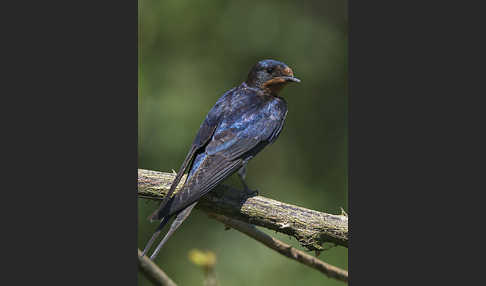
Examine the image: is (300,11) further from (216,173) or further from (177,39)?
(216,173)

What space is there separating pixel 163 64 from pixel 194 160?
175 centimetres

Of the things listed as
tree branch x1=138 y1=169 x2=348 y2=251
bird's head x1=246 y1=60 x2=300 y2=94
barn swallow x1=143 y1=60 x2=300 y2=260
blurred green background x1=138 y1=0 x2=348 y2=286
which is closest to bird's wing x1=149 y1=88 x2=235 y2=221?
barn swallow x1=143 y1=60 x2=300 y2=260

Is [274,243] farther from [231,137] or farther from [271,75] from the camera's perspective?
[271,75]

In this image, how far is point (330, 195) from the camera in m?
5.11

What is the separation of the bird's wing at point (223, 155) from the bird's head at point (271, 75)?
0.38m

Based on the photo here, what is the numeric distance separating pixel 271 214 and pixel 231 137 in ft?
2.28

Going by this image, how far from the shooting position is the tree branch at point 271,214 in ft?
11.4

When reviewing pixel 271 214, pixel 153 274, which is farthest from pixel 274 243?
pixel 153 274

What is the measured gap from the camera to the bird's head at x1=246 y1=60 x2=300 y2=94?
4.52 meters

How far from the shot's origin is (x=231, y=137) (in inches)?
152

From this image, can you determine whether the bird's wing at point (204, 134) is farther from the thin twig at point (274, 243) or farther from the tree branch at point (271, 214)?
the thin twig at point (274, 243)

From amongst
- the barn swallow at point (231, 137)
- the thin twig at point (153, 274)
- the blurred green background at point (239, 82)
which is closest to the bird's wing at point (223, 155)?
the barn swallow at point (231, 137)

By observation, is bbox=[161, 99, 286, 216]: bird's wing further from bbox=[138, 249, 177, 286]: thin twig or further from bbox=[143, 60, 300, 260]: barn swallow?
bbox=[138, 249, 177, 286]: thin twig

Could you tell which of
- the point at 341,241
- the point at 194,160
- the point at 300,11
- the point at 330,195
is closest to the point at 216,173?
the point at 194,160
